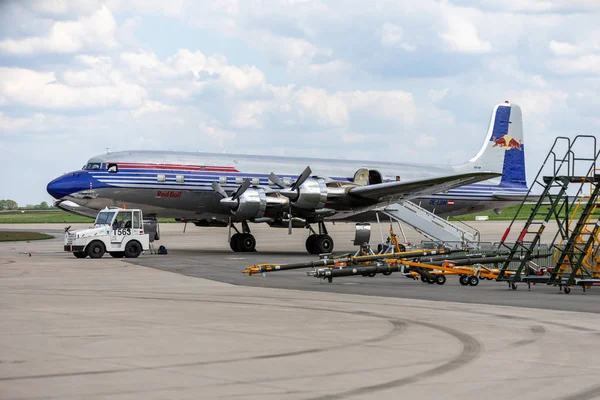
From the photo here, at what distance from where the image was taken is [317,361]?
30.5 ft

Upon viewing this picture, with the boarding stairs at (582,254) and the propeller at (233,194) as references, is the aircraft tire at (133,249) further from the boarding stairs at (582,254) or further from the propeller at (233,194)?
the boarding stairs at (582,254)

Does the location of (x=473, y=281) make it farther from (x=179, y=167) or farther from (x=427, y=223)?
(x=179, y=167)

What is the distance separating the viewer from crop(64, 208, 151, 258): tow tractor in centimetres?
3080

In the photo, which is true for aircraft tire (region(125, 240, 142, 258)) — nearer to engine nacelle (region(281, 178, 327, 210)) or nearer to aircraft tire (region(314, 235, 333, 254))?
engine nacelle (region(281, 178, 327, 210))

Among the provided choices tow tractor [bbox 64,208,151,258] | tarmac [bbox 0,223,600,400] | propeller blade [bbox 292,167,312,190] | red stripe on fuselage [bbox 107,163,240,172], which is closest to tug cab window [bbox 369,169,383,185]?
propeller blade [bbox 292,167,312,190]

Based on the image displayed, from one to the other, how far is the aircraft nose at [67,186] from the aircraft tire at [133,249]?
3453 mm

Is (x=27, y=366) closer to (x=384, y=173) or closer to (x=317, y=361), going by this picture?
(x=317, y=361)

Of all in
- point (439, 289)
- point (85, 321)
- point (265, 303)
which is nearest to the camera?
point (85, 321)

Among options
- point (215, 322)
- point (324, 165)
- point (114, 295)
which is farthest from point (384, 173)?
point (215, 322)

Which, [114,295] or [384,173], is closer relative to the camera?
[114,295]

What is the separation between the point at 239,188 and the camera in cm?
3362

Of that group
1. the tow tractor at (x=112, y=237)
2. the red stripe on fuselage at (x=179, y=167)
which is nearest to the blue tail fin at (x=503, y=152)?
the red stripe on fuselage at (x=179, y=167)

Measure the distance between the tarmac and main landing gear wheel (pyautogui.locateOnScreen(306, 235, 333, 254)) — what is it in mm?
15945

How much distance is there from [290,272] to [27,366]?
53.8 ft
